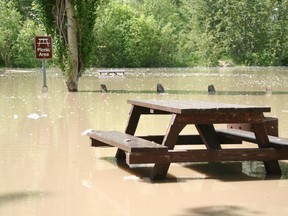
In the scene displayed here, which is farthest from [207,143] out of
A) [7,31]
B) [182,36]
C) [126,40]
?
[182,36]

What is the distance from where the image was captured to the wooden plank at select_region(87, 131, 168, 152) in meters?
6.73

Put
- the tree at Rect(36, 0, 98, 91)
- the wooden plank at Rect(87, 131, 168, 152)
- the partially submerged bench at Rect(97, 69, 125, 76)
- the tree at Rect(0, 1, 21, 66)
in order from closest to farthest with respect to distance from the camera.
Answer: the wooden plank at Rect(87, 131, 168, 152), the tree at Rect(36, 0, 98, 91), the partially submerged bench at Rect(97, 69, 125, 76), the tree at Rect(0, 1, 21, 66)

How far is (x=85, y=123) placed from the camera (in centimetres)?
1277

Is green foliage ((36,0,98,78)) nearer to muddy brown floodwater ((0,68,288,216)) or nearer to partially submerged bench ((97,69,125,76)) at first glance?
muddy brown floodwater ((0,68,288,216))

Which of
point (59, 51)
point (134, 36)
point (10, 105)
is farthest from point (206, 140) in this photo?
point (134, 36)

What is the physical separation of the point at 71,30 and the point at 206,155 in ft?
58.3

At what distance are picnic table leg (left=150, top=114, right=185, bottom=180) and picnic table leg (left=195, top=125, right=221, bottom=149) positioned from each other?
2.50 ft

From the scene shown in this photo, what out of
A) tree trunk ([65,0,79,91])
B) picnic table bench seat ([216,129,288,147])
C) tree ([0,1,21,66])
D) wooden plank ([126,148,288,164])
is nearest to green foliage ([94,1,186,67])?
tree ([0,1,21,66])

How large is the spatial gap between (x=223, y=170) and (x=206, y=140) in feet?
1.64

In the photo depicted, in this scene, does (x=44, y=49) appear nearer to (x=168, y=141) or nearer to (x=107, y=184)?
(x=168, y=141)

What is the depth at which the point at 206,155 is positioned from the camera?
7109 mm

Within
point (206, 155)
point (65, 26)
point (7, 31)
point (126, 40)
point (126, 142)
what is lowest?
point (126, 40)

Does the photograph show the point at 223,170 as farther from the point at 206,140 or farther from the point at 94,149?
the point at 94,149

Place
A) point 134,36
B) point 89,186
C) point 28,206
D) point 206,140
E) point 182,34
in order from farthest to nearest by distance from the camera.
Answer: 1. point 182,34
2. point 134,36
3. point 206,140
4. point 89,186
5. point 28,206
